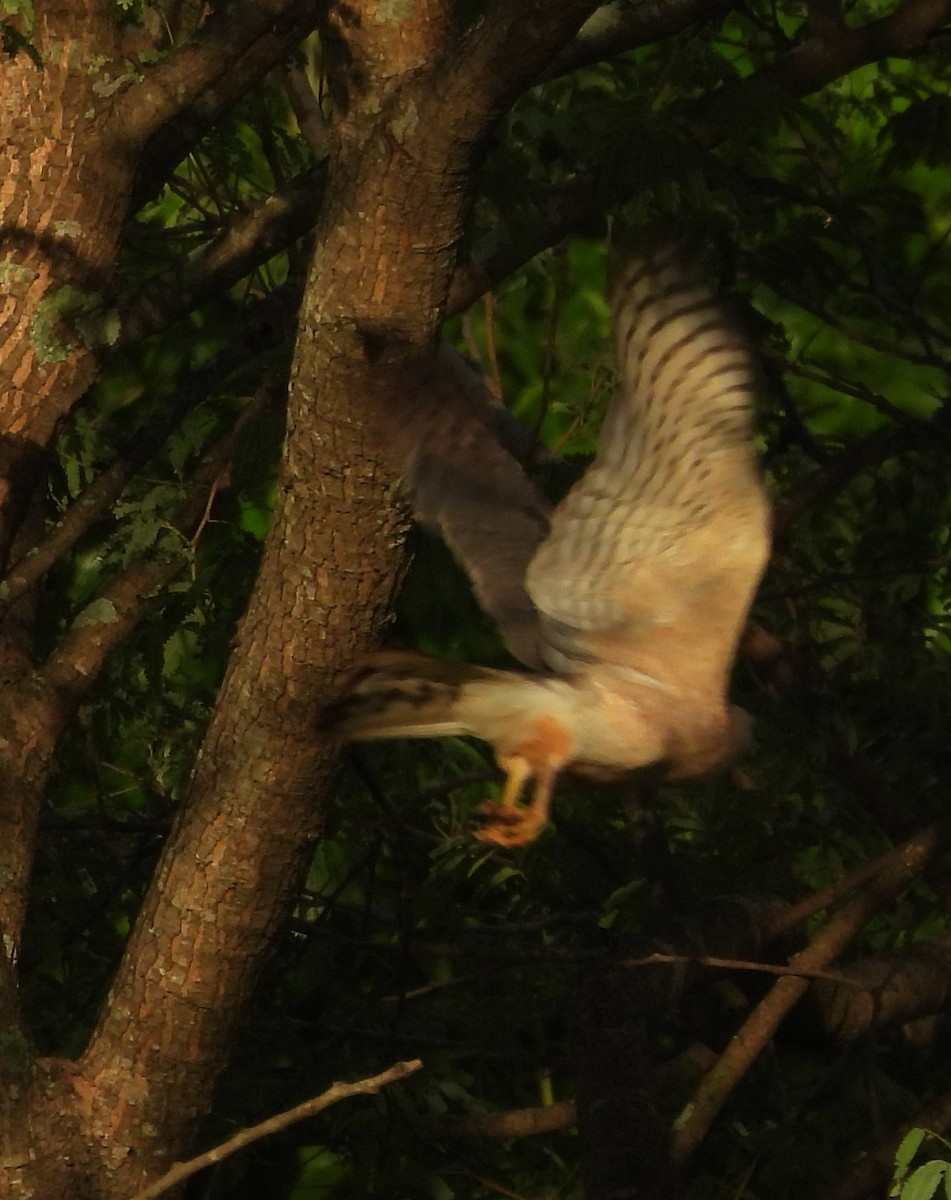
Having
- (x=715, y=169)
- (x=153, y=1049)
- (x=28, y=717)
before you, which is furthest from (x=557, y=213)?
(x=153, y=1049)

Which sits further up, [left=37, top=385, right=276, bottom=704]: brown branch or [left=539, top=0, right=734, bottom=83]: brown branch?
[left=539, top=0, right=734, bottom=83]: brown branch

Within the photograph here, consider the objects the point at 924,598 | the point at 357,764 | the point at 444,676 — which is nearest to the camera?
the point at 444,676

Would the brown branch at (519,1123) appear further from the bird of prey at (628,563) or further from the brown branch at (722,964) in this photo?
the bird of prey at (628,563)

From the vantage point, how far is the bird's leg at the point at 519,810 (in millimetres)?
2152

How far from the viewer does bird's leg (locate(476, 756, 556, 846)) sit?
7.06 feet

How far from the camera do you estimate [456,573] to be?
348cm

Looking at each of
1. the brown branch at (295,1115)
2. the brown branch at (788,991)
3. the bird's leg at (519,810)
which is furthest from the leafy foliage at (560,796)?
the brown branch at (295,1115)

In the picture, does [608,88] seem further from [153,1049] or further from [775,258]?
[153,1049]

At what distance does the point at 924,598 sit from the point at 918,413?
683 mm

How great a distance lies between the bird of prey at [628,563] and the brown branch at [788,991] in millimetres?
775

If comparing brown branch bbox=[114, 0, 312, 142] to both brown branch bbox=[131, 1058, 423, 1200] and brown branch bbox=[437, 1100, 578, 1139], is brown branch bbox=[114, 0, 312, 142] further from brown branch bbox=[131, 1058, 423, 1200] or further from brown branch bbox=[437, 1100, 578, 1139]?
brown branch bbox=[437, 1100, 578, 1139]

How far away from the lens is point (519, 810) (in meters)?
2.21

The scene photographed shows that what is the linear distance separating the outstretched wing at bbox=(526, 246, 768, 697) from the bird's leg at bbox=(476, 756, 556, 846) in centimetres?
16

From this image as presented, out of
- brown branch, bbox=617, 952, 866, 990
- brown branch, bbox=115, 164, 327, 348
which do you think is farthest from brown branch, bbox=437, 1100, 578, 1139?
brown branch, bbox=115, 164, 327, 348
